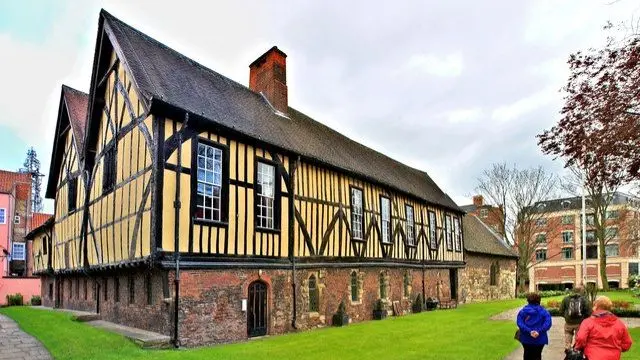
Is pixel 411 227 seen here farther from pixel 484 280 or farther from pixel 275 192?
pixel 484 280

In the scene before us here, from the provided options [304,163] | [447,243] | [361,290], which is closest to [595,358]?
[304,163]

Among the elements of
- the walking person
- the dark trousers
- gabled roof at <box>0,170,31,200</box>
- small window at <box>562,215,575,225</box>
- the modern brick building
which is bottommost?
the modern brick building

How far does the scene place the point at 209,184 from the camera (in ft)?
42.1

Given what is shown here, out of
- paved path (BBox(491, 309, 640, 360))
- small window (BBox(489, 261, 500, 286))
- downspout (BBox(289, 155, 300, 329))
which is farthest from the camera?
small window (BBox(489, 261, 500, 286))

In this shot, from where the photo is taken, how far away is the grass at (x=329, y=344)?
10.2m

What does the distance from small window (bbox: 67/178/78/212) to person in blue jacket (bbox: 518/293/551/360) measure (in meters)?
18.1

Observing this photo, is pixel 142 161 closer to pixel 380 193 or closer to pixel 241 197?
pixel 241 197

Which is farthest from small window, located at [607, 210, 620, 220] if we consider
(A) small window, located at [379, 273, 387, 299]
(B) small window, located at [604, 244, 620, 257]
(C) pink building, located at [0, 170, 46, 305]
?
(C) pink building, located at [0, 170, 46, 305]

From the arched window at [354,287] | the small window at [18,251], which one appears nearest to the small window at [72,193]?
the arched window at [354,287]

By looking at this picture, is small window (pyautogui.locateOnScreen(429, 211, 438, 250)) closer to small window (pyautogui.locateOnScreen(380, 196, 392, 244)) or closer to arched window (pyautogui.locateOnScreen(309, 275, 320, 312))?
small window (pyautogui.locateOnScreen(380, 196, 392, 244))

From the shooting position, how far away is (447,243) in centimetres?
2809

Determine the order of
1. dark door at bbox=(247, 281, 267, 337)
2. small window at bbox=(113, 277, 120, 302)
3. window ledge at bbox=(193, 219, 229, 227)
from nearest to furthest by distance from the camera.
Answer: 1. window ledge at bbox=(193, 219, 229, 227)
2. dark door at bbox=(247, 281, 267, 337)
3. small window at bbox=(113, 277, 120, 302)

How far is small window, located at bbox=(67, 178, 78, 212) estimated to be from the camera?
20158 millimetres

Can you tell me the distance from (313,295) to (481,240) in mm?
21451
